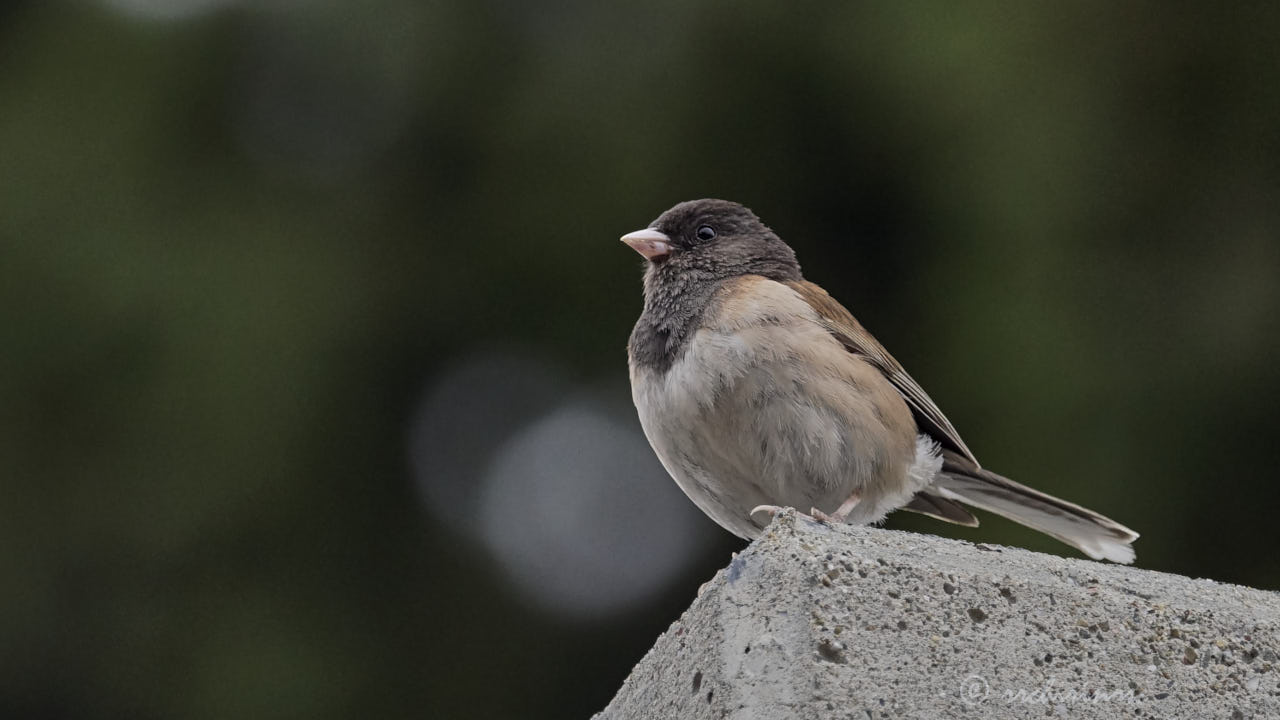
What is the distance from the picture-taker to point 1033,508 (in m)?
2.50

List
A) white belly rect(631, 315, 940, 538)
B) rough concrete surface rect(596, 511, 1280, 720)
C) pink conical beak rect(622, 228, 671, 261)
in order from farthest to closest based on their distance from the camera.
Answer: pink conical beak rect(622, 228, 671, 261) → white belly rect(631, 315, 940, 538) → rough concrete surface rect(596, 511, 1280, 720)

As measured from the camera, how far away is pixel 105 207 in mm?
3051

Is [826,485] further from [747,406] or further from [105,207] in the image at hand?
[105,207]

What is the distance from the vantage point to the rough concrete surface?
99 centimetres

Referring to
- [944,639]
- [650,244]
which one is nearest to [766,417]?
[650,244]

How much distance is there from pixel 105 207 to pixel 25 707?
112 centimetres

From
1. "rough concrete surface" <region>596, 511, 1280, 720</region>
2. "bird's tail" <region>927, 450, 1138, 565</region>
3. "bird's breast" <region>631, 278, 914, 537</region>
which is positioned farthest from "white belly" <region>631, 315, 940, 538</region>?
"rough concrete surface" <region>596, 511, 1280, 720</region>

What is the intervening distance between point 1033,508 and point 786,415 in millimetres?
687

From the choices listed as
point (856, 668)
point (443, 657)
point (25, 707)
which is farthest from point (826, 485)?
point (25, 707)

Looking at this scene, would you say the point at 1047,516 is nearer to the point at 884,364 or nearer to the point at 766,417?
the point at 884,364

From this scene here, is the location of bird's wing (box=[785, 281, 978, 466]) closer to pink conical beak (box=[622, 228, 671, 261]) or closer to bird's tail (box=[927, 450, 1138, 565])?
bird's tail (box=[927, 450, 1138, 565])

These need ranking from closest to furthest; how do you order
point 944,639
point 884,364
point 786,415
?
point 944,639 → point 786,415 → point 884,364

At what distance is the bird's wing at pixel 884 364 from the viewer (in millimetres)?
2414

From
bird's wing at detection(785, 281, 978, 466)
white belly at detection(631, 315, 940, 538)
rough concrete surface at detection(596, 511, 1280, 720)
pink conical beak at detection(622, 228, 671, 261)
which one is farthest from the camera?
pink conical beak at detection(622, 228, 671, 261)
